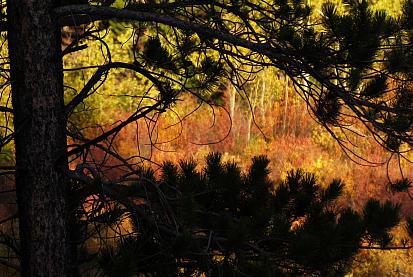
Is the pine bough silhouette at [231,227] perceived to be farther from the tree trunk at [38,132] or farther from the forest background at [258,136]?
the forest background at [258,136]

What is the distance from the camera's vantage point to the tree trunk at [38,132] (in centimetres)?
309

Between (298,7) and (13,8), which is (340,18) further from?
(13,8)

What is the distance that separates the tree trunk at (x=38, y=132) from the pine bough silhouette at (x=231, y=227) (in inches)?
8.8

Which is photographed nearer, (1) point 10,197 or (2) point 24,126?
(2) point 24,126

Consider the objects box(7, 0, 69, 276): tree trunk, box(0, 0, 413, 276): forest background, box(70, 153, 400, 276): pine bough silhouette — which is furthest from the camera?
box(0, 0, 413, 276): forest background

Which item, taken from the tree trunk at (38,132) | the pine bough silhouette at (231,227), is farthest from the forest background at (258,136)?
the tree trunk at (38,132)

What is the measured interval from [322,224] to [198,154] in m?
13.8

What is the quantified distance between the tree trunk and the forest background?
10689 mm


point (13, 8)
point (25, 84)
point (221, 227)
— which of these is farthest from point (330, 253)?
point (13, 8)

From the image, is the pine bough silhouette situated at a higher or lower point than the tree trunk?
lower

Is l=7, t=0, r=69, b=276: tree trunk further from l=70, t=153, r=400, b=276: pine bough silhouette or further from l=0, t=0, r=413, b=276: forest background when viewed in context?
l=0, t=0, r=413, b=276: forest background

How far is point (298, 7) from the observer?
3.81m

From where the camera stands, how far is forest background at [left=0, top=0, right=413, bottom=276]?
1603 cm

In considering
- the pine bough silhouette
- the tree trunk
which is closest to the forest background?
the pine bough silhouette
